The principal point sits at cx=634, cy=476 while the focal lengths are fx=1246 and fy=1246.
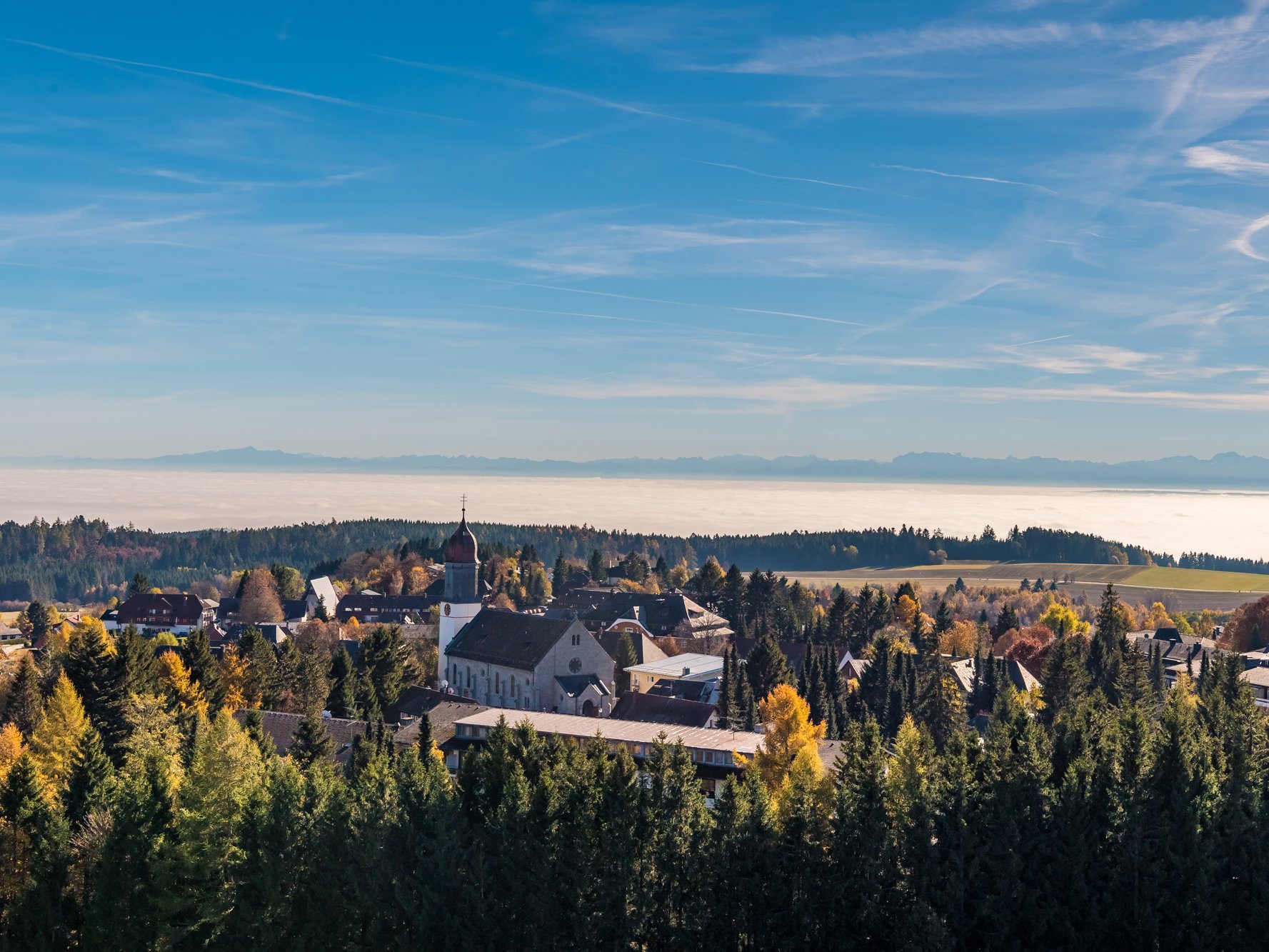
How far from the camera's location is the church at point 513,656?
10250 centimetres

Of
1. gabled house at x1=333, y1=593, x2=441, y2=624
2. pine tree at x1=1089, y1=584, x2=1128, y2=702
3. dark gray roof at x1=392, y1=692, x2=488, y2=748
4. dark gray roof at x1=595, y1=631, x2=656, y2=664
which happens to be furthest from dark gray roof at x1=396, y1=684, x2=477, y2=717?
gabled house at x1=333, y1=593, x2=441, y2=624

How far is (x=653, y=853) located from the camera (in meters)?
43.0

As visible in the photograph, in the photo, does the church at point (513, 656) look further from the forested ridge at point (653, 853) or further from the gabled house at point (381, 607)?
the gabled house at point (381, 607)

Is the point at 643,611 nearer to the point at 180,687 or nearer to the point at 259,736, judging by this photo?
the point at 180,687

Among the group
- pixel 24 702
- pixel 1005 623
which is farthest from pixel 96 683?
pixel 1005 623

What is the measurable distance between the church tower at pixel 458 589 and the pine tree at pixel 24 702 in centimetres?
4335

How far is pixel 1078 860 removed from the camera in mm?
43125

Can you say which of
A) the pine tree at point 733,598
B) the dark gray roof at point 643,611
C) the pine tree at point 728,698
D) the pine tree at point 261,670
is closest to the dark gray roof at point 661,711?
the pine tree at point 728,698

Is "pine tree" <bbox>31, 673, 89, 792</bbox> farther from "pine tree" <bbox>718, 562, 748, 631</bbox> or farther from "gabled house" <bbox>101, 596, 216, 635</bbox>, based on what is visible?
"pine tree" <bbox>718, 562, 748, 631</bbox>

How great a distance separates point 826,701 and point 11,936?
57.5 metres

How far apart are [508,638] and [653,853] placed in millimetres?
67509

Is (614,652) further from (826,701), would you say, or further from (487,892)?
(487,892)

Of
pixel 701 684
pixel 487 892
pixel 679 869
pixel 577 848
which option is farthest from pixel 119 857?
pixel 701 684

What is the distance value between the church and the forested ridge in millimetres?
50822
